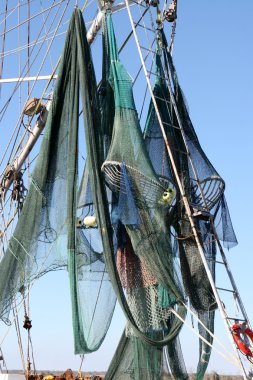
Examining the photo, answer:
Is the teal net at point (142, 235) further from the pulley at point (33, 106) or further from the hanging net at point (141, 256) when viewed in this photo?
the pulley at point (33, 106)

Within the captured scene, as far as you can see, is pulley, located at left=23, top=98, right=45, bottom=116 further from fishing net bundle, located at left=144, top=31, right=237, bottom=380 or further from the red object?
the red object

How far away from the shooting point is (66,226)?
1025cm

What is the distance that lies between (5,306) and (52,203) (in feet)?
5.58

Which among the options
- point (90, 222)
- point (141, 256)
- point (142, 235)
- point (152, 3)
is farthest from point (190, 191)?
point (152, 3)

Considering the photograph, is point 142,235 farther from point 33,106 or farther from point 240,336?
point 33,106

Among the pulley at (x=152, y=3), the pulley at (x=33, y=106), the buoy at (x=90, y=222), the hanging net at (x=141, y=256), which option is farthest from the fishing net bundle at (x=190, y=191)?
the pulley at (x=33, y=106)

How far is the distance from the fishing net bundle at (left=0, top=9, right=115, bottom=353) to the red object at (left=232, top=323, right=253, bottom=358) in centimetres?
178

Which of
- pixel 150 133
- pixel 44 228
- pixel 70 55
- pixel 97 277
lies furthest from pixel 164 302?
pixel 70 55

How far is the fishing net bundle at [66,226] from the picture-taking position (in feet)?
32.1

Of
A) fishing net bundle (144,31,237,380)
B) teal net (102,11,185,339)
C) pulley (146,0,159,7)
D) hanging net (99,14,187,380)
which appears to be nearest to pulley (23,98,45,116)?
pulley (146,0,159,7)

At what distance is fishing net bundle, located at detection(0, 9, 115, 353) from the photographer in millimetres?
9789

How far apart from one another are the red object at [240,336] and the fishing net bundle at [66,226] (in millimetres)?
1784

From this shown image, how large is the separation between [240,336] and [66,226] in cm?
290

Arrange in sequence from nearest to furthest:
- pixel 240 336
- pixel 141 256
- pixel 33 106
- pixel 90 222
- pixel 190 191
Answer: pixel 240 336, pixel 141 256, pixel 90 222, pixel 190 191, pixel 33 106
